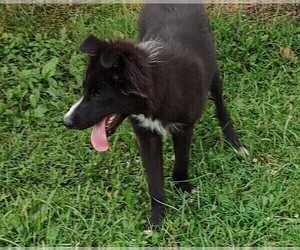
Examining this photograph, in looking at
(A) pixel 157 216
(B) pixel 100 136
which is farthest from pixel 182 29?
(A) pixel 157 216

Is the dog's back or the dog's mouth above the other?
the dog's back

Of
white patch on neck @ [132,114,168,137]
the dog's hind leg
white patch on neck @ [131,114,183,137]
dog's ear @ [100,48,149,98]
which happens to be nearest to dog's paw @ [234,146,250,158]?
the dog's hind leg

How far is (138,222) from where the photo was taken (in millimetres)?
3895

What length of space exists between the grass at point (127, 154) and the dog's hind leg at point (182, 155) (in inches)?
3.2

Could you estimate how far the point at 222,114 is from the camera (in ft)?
15.0

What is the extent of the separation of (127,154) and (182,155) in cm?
55

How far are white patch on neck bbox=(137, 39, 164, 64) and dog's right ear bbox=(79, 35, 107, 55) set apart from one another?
0.90ft

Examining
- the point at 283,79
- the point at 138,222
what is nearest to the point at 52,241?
the point at 138,222

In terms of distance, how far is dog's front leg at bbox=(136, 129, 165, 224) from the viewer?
3.88 metres

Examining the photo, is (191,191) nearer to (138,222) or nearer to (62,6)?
(138,222)

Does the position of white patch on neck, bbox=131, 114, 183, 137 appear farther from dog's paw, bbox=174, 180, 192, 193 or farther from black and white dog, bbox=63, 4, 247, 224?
dog's paw, bbox=174, 180, 192, 193

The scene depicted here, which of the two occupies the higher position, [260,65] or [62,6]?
[62,6]

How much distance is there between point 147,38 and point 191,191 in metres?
0.98

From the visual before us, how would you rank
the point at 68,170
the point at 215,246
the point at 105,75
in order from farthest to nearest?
the point at 68,170
the point at 215,246
the point at 105,75
